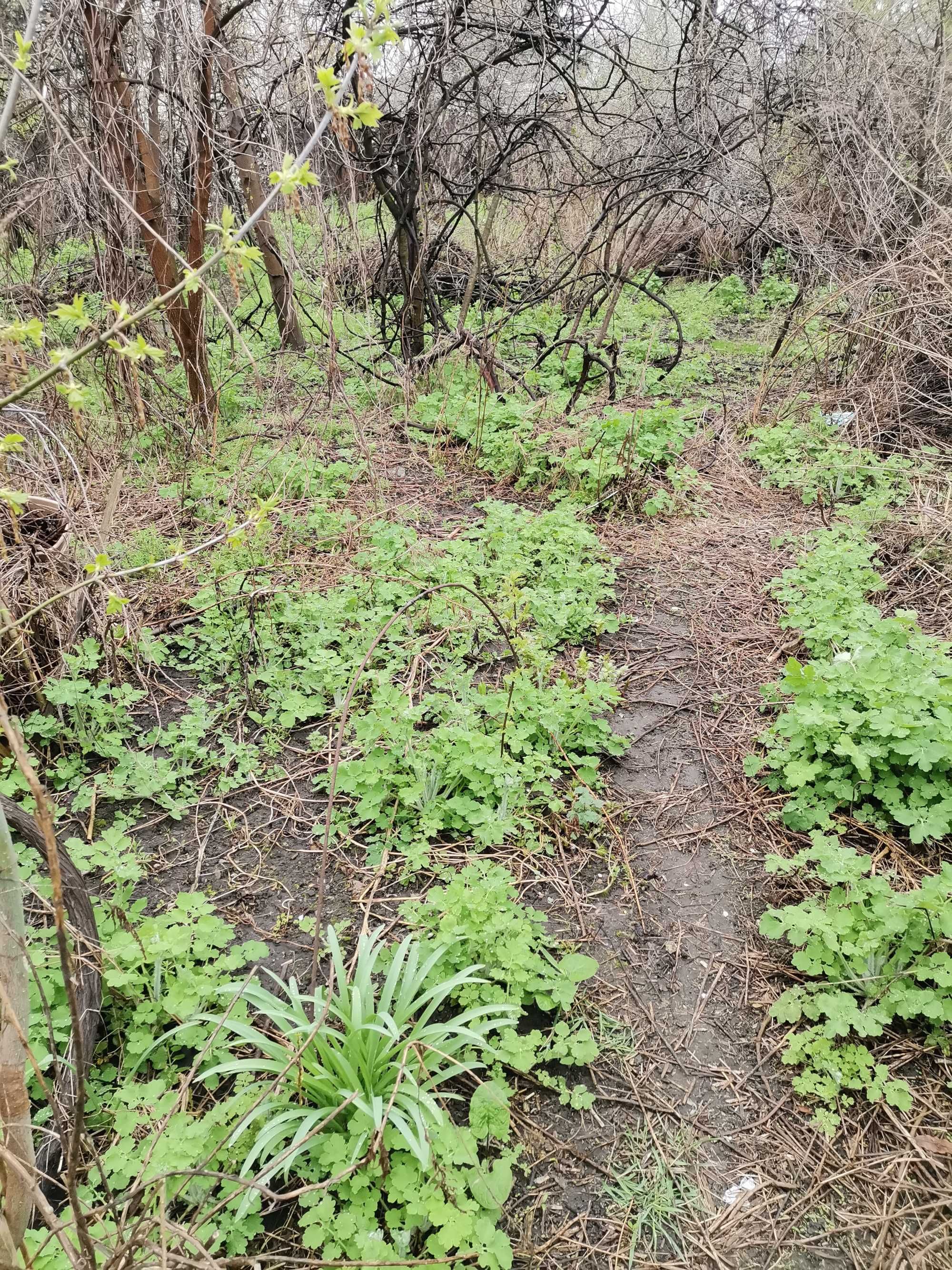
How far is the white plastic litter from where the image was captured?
66.6 inches

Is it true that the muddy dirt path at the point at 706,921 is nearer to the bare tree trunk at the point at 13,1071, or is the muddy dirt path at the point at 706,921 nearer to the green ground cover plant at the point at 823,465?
the green ground cover plant at the point at 823,465

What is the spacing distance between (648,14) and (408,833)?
11075 mm

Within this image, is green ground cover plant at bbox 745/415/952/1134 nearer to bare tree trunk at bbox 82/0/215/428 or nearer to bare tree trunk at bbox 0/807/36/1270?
bare tree trunk at bbox 0/807/36/1270

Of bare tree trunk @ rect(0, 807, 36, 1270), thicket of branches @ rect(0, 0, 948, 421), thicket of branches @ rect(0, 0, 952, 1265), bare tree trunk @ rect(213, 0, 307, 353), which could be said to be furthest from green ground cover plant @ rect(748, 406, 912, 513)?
bare tree trunk @ rect(0, 807, 36, 1270)

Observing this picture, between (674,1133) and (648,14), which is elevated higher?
(648,14)

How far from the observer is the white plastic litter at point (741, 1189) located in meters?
1.69

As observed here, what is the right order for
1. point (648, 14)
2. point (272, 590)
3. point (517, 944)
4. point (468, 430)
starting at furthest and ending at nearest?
1. point (648, 14)
2. point (468, 430)
3. point (272, 590)
4. point (517, 944)

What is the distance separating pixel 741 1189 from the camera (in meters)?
1.71

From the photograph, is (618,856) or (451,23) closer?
(618,856)

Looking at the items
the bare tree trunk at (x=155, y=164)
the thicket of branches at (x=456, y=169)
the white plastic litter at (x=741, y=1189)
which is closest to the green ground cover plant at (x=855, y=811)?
the white plastic litter at (x=741, y=1189)

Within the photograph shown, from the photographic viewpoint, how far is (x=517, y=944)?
1984mm

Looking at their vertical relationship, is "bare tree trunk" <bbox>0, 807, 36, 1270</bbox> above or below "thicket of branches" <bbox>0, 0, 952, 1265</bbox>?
below

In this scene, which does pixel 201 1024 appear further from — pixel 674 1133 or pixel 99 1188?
pixel 674 1133

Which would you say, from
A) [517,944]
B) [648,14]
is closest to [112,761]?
[517,944]
